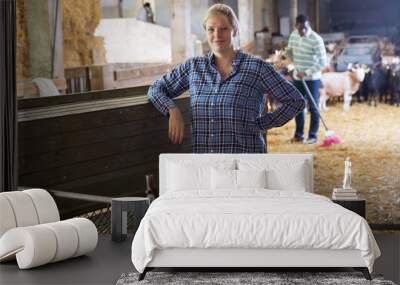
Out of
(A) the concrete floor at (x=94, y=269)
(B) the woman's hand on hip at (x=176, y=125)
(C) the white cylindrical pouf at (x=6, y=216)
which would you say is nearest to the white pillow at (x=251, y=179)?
(B) the woman's hand on hip at (x=176, y=125)

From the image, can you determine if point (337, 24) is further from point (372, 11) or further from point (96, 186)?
point (96, 186)

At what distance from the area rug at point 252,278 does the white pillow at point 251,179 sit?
3.20 ft

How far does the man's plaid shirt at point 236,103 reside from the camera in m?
6.41

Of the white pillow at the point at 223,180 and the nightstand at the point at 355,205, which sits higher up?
the white pillow at the point at 223,180

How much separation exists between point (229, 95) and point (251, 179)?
0.72 m

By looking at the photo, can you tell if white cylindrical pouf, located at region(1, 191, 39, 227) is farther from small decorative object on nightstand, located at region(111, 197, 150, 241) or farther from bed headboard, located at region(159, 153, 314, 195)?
bed headboard, located at region(159, 153, 314, 195)

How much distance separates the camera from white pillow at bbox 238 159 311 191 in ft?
19.9

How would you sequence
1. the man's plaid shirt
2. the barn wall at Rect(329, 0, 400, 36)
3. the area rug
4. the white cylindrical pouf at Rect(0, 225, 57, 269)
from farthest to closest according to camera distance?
the barn wall at Rect(329, 0, 400, 36) < the man's plaid shirt < the white cylindrical pouf at Rect(0, 225, 57, 269) < the area rug

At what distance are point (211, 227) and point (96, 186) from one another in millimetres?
2409

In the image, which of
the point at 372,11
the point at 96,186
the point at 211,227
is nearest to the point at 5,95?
the point at 96,186

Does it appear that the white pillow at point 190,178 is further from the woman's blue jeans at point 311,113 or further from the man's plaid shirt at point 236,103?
the woman's blue jeans at point 311,113

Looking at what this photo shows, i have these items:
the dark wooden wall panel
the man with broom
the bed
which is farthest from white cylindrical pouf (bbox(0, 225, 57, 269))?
the man with broom

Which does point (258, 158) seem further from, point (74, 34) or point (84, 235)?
point (74, 34)

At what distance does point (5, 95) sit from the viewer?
22.3 feet
